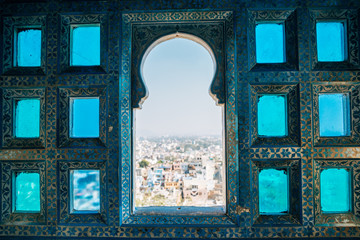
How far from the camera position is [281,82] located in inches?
89.6

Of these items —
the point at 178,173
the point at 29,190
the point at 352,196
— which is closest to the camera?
the point at 352,196

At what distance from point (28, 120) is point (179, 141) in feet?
5.67

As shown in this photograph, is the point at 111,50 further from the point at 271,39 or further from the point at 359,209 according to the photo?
the point at 359,209

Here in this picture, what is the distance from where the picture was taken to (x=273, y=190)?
2.32 metres

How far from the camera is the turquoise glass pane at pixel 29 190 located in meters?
2.37

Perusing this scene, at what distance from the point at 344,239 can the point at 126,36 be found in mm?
3181

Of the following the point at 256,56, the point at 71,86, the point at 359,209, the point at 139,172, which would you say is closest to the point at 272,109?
the point at 256,56

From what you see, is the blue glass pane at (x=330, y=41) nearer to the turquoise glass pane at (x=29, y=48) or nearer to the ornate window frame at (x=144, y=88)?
the ornate window frame at (x=144, y=88)

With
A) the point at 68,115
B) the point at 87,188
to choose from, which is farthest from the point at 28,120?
the point at 87,188

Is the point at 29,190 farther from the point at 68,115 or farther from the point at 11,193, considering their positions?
the point at 68,115

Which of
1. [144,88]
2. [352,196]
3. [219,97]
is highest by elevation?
[144,88]

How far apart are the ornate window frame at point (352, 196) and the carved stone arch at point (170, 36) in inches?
51.2

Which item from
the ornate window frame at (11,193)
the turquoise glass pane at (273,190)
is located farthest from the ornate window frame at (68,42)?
the turquoise glass pane at (273,190)

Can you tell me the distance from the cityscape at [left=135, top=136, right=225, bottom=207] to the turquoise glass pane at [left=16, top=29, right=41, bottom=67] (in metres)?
1.53
